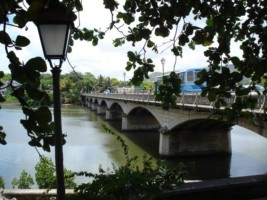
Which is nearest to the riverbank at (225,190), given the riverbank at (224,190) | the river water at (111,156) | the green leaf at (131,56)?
the riverbank at (224,190)

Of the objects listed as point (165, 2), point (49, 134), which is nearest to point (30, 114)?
point (49, 134)

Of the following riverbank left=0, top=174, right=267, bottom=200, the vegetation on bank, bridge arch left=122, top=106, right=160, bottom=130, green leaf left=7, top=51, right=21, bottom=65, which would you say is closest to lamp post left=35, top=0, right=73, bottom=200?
the vegetation on bank

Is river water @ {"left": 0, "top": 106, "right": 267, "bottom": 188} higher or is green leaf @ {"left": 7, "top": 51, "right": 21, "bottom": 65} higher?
green leaf @ {"left": 7, "top": 51, "right": 21, "bottom": 65}

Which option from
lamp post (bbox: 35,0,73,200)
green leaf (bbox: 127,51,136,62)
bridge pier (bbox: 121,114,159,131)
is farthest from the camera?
bridge pier (bbox: 121,114,159,131)

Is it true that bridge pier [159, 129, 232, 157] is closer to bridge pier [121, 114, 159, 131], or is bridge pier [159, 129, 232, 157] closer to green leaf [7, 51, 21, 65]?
bridge pier [121, 114, 159, 131]

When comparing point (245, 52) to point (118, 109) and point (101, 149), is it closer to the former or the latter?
point (101, 149)

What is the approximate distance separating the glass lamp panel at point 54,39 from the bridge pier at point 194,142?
2426 centimetres

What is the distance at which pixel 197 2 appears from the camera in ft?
11.1

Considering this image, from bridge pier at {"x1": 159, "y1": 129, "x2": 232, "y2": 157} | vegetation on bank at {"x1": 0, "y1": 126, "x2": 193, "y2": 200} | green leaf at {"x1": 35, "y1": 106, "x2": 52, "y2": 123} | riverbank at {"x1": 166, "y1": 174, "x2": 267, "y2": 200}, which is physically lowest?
bridge pier at {"x1": 159, "y1": 129, "x2": 232, "y2": 157}

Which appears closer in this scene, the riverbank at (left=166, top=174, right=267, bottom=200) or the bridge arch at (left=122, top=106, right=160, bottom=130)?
the riverbank at (left=166, top=174, right=267, bottom=200)

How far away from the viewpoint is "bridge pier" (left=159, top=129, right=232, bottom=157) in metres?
26.7

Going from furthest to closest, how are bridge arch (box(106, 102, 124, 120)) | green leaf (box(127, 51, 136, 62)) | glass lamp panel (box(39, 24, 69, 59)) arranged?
bridge arch (box(106, 102, 124, 120)) < green leaf (box(127, 51, 136, 62)) < glass lamp panel (box(39, 24, 69, 59))

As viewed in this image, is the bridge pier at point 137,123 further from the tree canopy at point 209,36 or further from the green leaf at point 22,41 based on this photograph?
the green leaf at point 22,41

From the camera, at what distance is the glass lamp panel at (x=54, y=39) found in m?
2.59
